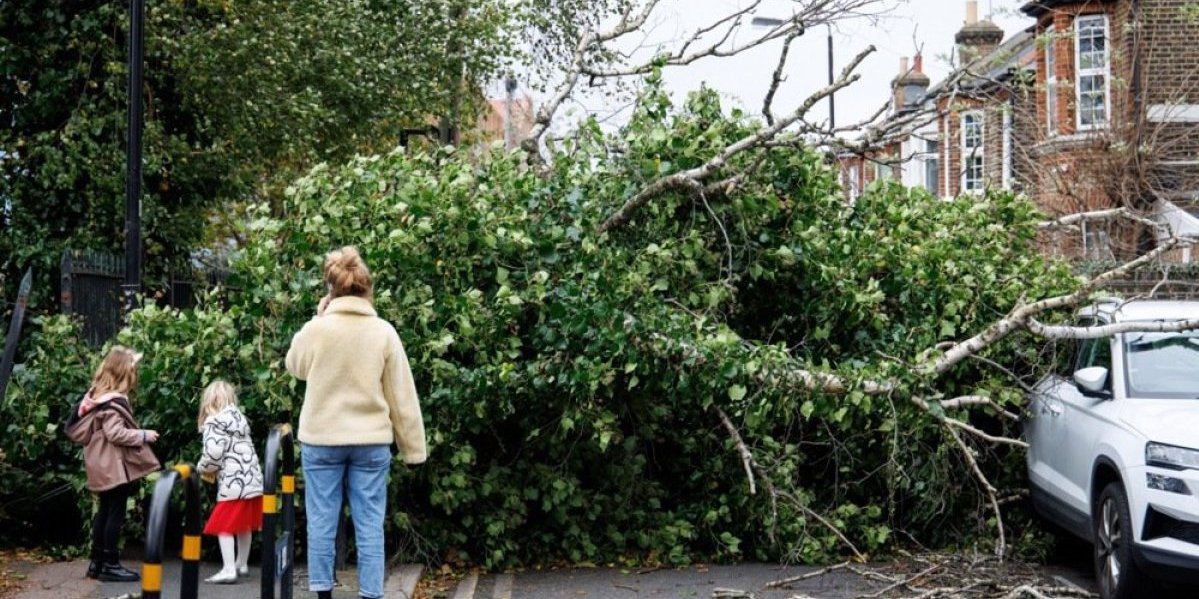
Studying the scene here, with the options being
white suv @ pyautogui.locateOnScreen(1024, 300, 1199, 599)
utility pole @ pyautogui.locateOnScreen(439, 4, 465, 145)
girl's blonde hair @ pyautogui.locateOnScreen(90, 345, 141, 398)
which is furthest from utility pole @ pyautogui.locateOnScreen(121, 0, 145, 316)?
utility pole @ pyautogui.locateOnScreen(439, 4, 465, 145)

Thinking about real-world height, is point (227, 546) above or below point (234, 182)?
below

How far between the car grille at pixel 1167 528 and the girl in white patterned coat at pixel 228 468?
5224 mm

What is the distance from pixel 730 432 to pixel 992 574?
77.8 inches

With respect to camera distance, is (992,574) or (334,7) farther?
(334,7)

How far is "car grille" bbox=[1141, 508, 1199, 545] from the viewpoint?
6.95 m

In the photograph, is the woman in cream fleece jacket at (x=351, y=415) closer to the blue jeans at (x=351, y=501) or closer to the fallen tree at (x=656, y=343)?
the blue jeans at (x=351, y=501)

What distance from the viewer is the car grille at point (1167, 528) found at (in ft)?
22.8

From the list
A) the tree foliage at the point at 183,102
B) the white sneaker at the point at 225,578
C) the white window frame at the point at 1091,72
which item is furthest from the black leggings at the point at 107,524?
the white window frame at the point at 1091,72

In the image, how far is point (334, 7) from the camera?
2005cm

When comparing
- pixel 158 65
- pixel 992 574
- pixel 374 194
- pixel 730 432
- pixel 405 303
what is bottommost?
pixel 992 574

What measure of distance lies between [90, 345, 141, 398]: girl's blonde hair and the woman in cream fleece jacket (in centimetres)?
216

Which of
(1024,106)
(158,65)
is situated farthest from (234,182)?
(1024,106)

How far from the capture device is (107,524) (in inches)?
332

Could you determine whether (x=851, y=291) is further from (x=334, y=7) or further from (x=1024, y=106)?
(x=1024, y=106)
